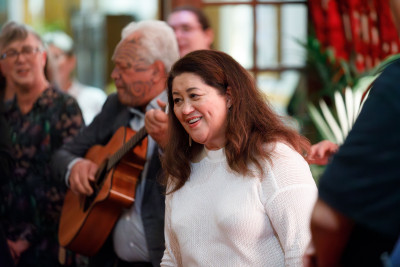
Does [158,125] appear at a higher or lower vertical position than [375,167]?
lower

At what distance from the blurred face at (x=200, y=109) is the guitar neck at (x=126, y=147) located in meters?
0.54

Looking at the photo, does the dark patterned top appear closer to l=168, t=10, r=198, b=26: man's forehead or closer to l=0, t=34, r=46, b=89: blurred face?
l=0, t=34, r=46, b=89: blurred face

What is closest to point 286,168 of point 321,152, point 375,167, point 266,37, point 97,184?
point 321,152

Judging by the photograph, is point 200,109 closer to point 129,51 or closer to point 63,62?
point 129,51

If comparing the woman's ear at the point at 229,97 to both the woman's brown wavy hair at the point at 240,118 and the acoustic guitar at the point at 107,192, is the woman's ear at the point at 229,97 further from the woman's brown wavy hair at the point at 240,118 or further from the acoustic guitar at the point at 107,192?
the acoustic guitar at the point at 107,192

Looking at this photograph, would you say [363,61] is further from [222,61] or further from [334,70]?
[222,61]

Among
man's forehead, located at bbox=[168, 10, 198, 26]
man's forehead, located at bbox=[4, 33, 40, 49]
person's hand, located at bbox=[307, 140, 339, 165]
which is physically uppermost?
man's forehead, located at bbox=[168, 10, 198, 26]

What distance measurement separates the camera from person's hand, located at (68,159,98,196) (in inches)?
124

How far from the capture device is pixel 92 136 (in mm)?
3283

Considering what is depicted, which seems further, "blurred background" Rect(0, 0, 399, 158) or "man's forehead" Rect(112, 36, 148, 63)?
"blurred background" Rect(0, 0, 399, 158)

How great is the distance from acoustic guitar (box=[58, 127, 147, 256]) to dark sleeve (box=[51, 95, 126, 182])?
1.9 inches

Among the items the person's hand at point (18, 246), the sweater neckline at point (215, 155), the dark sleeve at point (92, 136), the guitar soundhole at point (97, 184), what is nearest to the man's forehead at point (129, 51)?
the dark sleeve at point (92, 136)

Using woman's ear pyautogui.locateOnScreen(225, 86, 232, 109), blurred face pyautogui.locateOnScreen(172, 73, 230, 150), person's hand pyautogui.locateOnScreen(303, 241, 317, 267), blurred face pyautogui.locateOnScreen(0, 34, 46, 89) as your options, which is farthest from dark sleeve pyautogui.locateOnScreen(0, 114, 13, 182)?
person's hand pyautogui.locateOnScreen(303, 241, 317, 267)

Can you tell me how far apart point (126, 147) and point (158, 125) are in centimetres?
31
